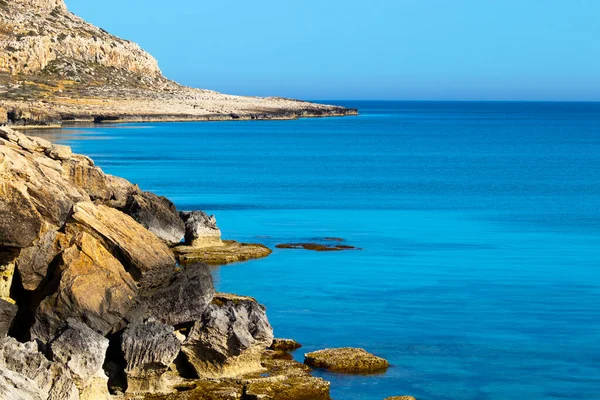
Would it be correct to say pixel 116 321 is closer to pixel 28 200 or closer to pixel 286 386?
pixel 286 386

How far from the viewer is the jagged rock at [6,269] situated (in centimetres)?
2069

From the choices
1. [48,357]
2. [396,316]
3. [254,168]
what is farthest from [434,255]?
[254,168]

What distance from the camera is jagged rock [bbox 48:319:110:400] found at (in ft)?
57.5

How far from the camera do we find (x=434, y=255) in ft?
119

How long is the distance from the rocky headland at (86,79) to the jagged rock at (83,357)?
102 meters

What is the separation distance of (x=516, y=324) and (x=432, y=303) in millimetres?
2941

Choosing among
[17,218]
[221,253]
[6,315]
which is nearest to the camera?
[6,315]

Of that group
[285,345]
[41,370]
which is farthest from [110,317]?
[285,345]

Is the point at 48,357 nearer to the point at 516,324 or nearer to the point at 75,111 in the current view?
the point at 516,324

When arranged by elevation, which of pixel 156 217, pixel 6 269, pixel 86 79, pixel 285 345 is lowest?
pixel 86 79

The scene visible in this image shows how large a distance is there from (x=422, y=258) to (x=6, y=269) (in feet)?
57.9

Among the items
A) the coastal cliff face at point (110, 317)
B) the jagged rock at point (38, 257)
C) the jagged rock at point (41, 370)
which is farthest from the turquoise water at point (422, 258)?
the jagged rock at point (38, 257)

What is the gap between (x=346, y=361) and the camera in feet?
69.2

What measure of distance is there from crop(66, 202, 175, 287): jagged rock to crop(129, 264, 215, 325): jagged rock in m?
0.66
